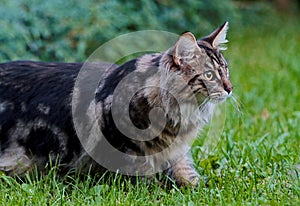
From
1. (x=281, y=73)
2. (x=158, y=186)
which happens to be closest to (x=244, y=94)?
(x=281, y=73)

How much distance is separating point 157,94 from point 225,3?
16.6 feet

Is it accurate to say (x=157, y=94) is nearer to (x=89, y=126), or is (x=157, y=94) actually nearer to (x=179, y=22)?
(x=89, y=126)

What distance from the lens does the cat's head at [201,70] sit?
3.07m

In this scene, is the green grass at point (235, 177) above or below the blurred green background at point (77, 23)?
below

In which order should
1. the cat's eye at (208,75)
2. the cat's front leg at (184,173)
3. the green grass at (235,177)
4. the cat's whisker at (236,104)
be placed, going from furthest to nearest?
the cat's whisker at (236,104) → the cat's front leg at (184,173) → the cat's eye at (208,75) → the green grass at (235,177)

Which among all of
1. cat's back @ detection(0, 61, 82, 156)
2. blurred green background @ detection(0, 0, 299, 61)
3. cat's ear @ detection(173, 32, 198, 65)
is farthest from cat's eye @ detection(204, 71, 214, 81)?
blurred green background @ detection(0, 0, 299, 61)

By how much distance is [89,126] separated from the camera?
10.7 ft

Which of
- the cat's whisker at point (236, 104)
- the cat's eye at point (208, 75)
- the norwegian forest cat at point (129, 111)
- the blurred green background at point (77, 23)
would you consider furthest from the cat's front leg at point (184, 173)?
the blurred green background at point (77, 23)

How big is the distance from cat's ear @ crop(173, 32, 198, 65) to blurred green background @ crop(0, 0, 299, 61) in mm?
2601

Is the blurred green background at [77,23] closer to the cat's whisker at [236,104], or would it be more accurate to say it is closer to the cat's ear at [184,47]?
the cat's whisker at [236,104]

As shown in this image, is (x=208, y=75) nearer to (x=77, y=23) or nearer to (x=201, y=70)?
(x=201, y=70)

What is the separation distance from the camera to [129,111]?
3172 mm

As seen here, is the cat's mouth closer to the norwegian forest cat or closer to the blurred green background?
the norwegian forest cat

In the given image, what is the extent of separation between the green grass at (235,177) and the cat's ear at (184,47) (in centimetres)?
70
